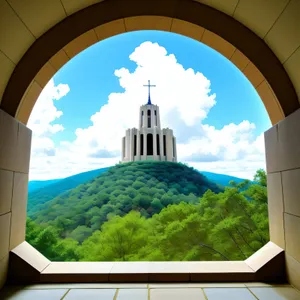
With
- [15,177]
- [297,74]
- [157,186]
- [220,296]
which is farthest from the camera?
[157,186]

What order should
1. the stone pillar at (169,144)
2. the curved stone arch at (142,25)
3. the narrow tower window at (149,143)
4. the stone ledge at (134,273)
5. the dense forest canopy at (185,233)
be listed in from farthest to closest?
1. the stone pillar at (169,144)
2. the narrow tower window at (149,143)
3. the dense forest canopy at (185,233)
4. the curved stone arch at (142,25)
5. the stone ledge at (134,273)

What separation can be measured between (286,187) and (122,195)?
30.5m

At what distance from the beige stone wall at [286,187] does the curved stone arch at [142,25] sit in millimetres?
296

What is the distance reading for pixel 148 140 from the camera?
43.4 m

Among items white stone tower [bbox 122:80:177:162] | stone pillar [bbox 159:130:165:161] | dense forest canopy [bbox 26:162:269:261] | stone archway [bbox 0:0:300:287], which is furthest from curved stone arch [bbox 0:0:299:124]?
stone pillar [bbox 159:130:165:161]

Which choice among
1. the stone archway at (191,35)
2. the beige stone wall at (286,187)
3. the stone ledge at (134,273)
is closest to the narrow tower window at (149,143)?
the stone archway at (191,35)

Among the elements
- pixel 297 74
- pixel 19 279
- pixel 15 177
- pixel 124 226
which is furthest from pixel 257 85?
pixel 124 226

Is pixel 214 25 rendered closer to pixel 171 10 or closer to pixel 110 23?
pixel 171 10

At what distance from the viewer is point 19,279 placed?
248 centimetres

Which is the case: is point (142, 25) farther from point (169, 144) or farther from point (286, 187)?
point (169, 144)

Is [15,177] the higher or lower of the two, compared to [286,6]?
lower

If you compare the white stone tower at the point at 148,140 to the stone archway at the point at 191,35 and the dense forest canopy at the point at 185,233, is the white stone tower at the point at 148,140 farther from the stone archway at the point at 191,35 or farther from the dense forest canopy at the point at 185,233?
the stone archway at the point at 191,35

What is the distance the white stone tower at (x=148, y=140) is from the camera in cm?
4212

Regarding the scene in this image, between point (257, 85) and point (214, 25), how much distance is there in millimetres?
898
